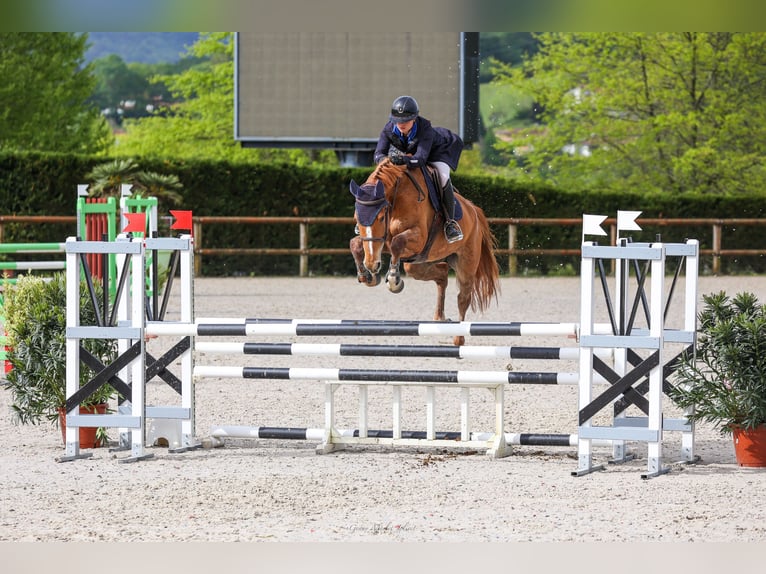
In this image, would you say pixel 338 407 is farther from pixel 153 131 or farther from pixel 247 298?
pixel 153 131

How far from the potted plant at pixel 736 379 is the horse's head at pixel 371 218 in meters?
1.34

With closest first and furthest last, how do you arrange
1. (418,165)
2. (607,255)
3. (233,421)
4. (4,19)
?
(4,19) < (607,255) < (418,165) < (233,421)

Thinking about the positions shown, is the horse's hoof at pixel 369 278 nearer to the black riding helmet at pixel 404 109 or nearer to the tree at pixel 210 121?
the black riding helmet at pixel 404 109

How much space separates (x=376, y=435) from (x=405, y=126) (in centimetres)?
138

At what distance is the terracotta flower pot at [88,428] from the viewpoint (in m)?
5.05

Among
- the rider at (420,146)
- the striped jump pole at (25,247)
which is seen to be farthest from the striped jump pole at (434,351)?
the striped jump pole at (25,247)

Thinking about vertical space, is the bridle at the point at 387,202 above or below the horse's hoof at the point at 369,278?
above

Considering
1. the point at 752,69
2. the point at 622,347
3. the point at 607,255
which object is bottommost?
the point at 622,347

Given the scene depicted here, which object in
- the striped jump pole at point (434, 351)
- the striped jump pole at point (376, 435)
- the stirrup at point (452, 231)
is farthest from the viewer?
the stirrup at point (452, 231)

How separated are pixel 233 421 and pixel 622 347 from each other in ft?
7.23

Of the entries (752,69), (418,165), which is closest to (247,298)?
(418,165)

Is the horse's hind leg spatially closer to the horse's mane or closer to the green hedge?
the horse's mane

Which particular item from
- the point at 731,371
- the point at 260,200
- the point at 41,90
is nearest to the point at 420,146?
the point at 731,371

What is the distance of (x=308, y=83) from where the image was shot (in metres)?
12.8
